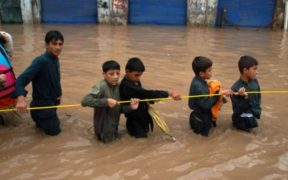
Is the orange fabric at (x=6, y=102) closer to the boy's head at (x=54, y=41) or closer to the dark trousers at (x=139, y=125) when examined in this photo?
the boy's head at (x=54, y=41)

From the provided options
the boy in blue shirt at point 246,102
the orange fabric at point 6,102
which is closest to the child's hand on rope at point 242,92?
the boy in blue shirt at point 246,102

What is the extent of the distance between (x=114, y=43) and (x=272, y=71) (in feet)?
15.3

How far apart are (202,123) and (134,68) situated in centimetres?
107

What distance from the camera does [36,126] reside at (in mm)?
4898

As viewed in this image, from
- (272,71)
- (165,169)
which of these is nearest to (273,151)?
(165,169)

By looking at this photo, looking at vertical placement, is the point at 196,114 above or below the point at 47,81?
below

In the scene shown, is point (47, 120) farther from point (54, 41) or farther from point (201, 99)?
point (201, 99)

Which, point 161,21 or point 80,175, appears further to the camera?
point 161,21

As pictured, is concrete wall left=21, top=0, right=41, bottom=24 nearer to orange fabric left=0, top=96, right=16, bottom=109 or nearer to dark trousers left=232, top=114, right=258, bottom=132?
orange fabric left=0, top=96, right=16, bottom=109

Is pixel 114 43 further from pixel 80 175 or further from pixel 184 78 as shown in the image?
pixel 80 175

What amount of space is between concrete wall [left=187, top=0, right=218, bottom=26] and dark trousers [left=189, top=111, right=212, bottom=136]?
11626mm

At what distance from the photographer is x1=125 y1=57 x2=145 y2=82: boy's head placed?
170 inches

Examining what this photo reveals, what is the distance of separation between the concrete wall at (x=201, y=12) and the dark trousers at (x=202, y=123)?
38.1ft

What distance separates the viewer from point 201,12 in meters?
15.9
